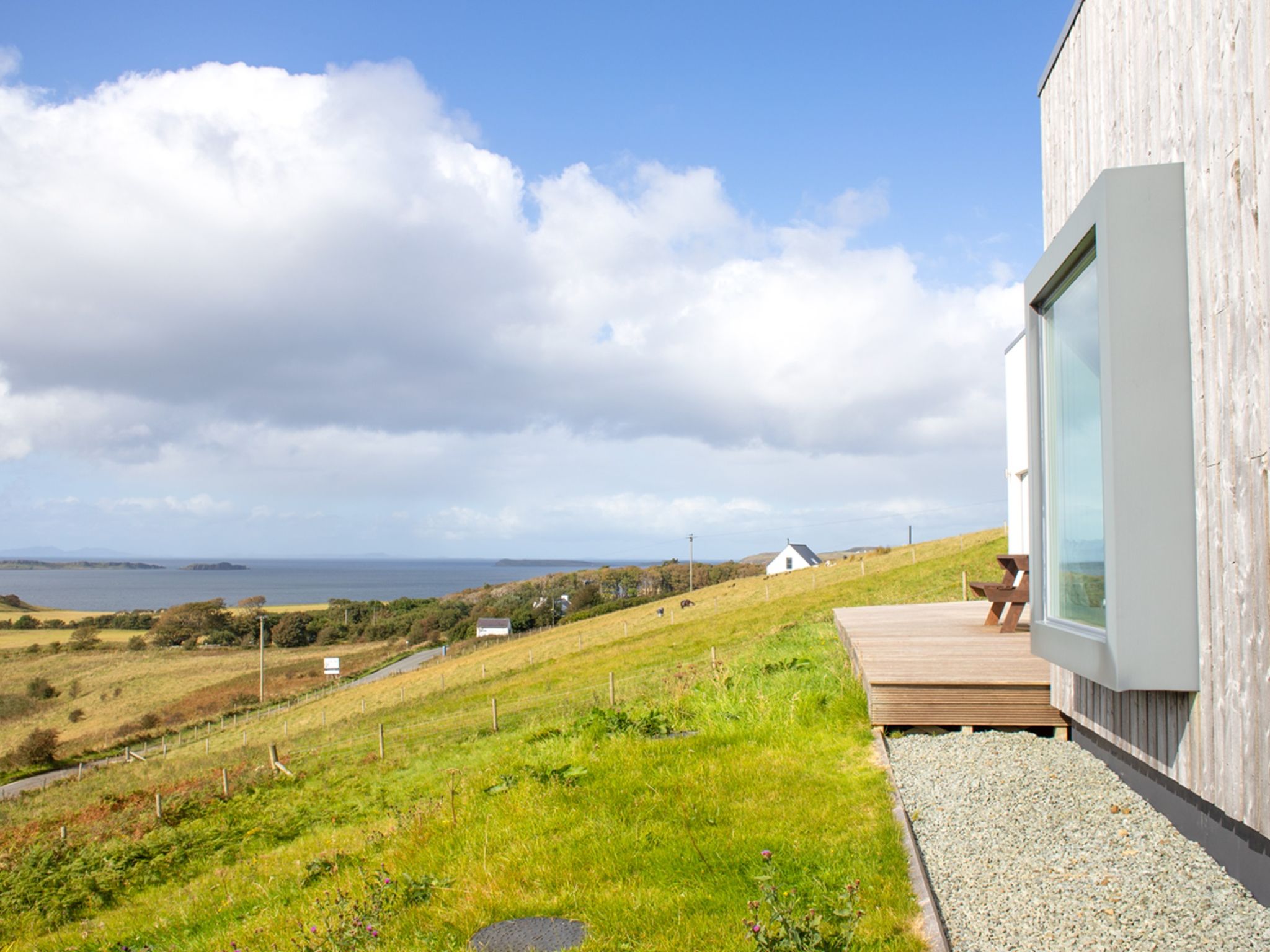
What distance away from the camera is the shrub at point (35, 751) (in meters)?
36.2

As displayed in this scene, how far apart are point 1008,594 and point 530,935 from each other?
6.72 meters

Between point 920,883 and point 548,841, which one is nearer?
point 920,883

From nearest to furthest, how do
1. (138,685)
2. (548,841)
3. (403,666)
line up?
(548,841) < (138,685) < (403,666)

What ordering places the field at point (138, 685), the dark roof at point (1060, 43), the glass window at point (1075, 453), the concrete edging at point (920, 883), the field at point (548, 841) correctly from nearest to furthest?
the concrete edging at point (920, 883)
the field at point (548, 841)
the glass window at point (1075, 453)
the dark roof at point (1060, 43)
the field at point (138, 685)

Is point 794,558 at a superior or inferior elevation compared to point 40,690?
superior

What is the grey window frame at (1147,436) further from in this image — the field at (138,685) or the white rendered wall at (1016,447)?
the field at (138,685)

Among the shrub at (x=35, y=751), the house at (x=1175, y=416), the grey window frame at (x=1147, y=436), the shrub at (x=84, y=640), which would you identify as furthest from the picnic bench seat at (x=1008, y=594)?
the shrub at (x=84, y=640)

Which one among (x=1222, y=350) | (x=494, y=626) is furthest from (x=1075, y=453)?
(x=494, y=626)

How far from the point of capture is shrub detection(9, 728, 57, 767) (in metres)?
36.2

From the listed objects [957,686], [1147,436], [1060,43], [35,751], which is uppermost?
[1060,43]

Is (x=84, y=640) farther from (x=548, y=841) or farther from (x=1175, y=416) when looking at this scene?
(x=1175, y=416)

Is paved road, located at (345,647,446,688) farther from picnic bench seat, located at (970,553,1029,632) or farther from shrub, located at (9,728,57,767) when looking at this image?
picnic bench seat, located at (970,553,1029,632)

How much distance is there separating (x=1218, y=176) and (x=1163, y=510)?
1347 mm

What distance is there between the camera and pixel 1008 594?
8.36 metres
